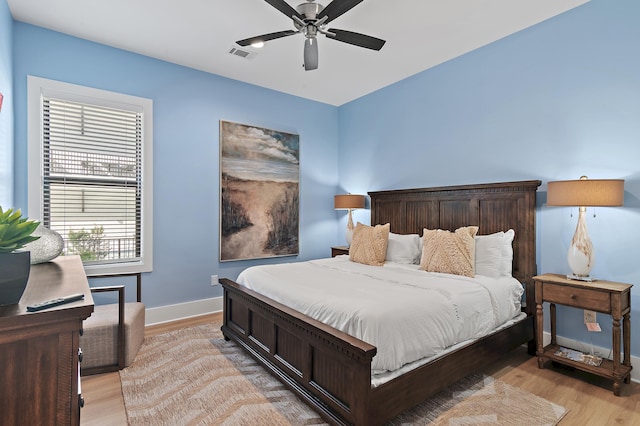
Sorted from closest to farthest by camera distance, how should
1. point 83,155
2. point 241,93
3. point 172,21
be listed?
1. point 172,21
2. point 83,155
3. point 241,93

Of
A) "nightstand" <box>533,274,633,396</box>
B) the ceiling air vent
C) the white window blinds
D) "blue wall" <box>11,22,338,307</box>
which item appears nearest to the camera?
"nightstand" <box>533,274,633,396</box>

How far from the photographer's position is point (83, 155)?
11.0 ft

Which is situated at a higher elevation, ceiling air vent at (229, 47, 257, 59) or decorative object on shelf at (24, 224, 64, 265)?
ceiling air vent at (229, 47, 257, 59)

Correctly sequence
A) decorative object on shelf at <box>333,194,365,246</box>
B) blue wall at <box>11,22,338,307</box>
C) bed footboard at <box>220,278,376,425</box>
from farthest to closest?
1. decorative object on shelf at <box>333,194,365,246</box>
2. blue wall at <box>11,22,338,307</box>
3. bed footboard at <box>220,278,376,425</box>

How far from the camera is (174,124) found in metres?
3.81

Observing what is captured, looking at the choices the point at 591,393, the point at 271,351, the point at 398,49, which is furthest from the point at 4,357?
the point at 398,49

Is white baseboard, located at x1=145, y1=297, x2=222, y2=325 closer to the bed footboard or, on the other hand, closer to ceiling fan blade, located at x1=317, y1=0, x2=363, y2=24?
the bed footboard

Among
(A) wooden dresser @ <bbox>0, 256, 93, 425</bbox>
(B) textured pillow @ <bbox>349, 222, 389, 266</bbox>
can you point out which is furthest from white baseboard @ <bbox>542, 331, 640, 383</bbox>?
(A) wooden dresser @ <bbox>0, 256, 93, 425</bbox>

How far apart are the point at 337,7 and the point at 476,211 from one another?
2.40 metres

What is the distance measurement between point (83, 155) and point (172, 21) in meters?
1.61

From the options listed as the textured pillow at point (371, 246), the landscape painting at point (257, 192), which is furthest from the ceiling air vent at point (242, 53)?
the textured pillow at point (371, 246)

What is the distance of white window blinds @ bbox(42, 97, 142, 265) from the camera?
10.4ft

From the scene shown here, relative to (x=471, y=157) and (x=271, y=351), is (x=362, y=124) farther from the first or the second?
(x=271, y=351)

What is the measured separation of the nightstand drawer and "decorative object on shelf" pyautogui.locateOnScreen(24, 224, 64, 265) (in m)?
3.46
